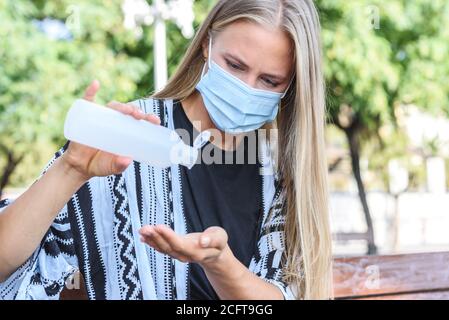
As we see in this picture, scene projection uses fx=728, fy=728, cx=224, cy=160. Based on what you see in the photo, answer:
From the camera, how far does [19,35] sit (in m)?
6.17

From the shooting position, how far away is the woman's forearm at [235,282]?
1.17m

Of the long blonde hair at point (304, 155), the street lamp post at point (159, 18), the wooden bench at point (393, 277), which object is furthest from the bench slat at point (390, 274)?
the street lamp post at point (159, 18)

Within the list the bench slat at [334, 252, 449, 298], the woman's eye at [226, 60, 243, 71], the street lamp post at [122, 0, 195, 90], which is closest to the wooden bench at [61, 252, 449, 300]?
the bench slat at [334, 252, 449, 298]

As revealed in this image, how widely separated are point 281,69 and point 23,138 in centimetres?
559

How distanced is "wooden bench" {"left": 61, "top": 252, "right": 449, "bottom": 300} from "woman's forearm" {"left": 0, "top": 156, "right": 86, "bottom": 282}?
1030mm

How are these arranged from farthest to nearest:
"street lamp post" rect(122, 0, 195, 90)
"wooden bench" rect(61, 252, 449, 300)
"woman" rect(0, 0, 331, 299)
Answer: "street lamp post" rect(122, 0, 195, 90) < "wooden bench" rect(61, 252, 449, 300) < "woman" rect(0, 0, 331, 299)

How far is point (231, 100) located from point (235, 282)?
45 cm

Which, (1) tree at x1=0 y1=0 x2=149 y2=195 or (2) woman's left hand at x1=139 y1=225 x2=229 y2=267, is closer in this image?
(2) woman's left hand at x1=139 y1=225 x2=229 y2=267

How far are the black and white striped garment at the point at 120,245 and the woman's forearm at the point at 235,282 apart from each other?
66 millimetres

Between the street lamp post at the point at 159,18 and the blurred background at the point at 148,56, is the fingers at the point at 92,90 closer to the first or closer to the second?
the blurred background at the point at 148,56

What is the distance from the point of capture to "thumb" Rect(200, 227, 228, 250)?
3.54ft

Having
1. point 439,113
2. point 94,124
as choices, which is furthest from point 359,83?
point 94,124

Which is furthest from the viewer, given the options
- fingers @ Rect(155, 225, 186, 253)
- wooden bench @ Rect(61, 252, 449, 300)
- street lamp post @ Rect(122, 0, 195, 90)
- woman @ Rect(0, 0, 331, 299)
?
street lamp post @ Rect(122, 0, 195, 90)

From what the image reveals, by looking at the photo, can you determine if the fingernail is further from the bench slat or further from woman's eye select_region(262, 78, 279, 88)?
the bench slat
